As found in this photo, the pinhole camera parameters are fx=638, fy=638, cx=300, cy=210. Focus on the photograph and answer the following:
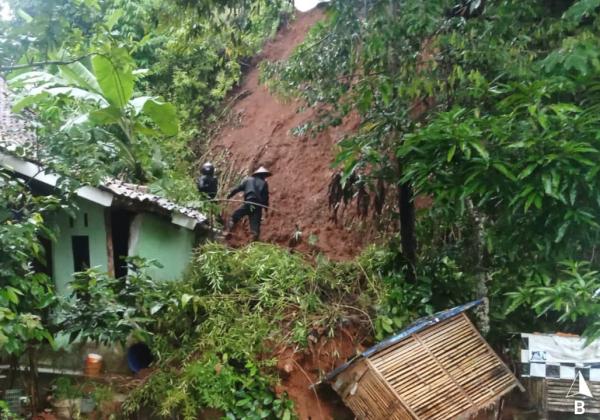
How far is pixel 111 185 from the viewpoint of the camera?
8.29 m

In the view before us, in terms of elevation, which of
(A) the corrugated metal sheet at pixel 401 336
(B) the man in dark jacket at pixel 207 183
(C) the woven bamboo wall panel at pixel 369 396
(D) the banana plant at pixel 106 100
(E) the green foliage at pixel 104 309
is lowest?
(C) the woven bamboo wall panel at pixel 369 396

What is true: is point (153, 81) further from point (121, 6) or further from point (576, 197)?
point (576, 197)

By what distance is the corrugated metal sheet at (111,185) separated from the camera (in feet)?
25.5

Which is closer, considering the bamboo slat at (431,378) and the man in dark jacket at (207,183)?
the bamboo slat at (431,378)

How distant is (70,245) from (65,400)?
221cm

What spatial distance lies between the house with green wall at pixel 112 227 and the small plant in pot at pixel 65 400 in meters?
1.53

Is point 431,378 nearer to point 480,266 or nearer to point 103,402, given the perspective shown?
point 480,266

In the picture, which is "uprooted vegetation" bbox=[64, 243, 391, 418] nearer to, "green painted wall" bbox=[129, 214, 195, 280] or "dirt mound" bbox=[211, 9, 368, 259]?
"green painted wall" bbox=[129, 214, 195, 280]

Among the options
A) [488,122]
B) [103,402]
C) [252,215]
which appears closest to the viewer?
[488,122]

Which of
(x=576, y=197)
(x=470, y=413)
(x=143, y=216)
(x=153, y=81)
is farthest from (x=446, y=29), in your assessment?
(x=153, y=81)

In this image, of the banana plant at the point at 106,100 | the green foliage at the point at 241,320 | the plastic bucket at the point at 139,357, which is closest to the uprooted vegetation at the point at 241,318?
the green foliage at the point at 241,320

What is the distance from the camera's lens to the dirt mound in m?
11.3

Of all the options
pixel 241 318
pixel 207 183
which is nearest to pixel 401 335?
pixel 241 318

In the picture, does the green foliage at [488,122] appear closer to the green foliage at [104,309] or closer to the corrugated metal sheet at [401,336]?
the corrugated metal sheet at [401,336]
